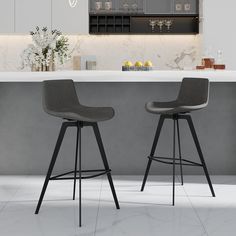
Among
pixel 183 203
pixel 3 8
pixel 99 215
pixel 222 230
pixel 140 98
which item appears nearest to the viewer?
pixel 222 230

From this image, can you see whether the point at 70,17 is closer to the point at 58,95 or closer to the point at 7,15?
the point at 7,15

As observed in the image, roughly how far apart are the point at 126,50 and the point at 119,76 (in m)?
3.46

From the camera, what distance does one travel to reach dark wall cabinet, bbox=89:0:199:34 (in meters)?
7.25

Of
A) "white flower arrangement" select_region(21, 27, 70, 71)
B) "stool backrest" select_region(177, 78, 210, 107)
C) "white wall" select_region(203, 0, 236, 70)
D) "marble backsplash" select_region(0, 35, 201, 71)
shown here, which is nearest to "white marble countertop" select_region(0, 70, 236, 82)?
"stool backrest" select_region(177, 78, 210, 107)

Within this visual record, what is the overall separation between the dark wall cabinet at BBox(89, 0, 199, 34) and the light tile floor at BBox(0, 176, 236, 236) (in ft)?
10.7

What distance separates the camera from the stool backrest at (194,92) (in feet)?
12.8

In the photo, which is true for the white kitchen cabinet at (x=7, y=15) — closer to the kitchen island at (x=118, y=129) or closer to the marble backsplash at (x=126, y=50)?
the marble backsplash at (x=126, y=50)

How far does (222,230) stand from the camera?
3.15 m

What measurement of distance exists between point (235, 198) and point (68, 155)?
1.56m

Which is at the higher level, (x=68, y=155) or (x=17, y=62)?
(x=17, y=62)

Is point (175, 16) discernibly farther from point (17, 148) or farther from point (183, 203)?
point (183, 203)

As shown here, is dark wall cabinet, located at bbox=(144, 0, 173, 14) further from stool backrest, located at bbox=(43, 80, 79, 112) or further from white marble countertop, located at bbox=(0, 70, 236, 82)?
stool backrest, located at bbox=(43, 80, 79, 112)

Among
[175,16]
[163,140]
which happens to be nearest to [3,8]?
[175,16]

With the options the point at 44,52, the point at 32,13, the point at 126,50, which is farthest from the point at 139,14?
the point at 44,52
